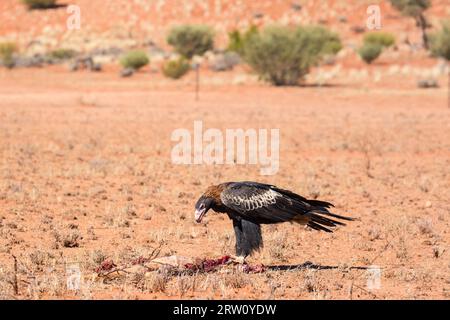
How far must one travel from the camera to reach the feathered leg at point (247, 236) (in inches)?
294

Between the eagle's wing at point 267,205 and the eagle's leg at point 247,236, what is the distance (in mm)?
101

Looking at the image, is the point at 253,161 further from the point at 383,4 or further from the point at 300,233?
the point at 383,4

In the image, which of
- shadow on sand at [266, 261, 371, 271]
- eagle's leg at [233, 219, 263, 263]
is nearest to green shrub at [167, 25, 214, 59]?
shadow on sand at [266, 261, 371, 271]

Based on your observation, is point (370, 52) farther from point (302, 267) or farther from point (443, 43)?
point (302, 267)

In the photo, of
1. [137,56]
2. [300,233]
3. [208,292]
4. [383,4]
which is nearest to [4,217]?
[300,233]

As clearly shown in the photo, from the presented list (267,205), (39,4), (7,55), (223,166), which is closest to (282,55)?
(7,55)

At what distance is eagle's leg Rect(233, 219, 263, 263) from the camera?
7.46 m

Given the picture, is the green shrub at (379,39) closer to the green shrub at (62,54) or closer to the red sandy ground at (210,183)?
the green shrub at (62,54)

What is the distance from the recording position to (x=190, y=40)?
54.5 m

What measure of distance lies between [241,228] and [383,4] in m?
66.1

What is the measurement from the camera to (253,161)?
1706cm

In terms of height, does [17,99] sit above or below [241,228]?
below

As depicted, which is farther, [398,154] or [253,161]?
[398,154]

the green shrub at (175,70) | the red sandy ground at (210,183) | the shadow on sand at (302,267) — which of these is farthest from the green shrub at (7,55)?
the shadow on sand at (302,267)
